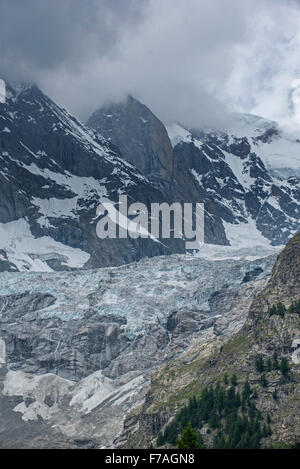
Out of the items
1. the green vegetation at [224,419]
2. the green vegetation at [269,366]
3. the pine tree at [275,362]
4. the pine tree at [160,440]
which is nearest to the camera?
the green vegetation at [224,419]

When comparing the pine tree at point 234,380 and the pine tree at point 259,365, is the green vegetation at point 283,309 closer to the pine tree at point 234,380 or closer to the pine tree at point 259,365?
the pine tree at point 259,365

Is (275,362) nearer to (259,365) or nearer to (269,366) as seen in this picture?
(269,366)

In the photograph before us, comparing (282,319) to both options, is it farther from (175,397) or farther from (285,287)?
(175,397)

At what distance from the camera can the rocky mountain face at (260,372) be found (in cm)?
14762

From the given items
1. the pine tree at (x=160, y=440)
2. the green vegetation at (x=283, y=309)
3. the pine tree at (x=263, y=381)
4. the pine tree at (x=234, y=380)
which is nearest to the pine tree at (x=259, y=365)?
the pine tree at (x=263, y=381)

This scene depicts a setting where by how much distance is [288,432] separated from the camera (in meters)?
141

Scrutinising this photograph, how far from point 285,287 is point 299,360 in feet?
88.3

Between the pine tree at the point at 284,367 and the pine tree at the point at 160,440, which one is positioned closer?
the pine tree at the point at 284,367

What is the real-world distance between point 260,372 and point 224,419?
12672mm

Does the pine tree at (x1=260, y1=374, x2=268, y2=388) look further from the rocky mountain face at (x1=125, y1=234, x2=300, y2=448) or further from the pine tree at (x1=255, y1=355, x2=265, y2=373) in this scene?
the pine tree at (x1=255, y1=355, x2=265, y2=373)

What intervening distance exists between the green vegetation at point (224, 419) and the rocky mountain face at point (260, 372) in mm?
1638

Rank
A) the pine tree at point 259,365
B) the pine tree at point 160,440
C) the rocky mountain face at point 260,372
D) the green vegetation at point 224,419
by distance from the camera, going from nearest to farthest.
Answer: the green vegetation at point 224,419 < the rocky mountain face at point 260,372 < the pine tree at point 160,440 < the pine tree at point 259,365

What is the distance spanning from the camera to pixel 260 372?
158875 millimetres

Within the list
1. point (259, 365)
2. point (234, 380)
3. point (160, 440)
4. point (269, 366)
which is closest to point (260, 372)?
point (259, 365)
